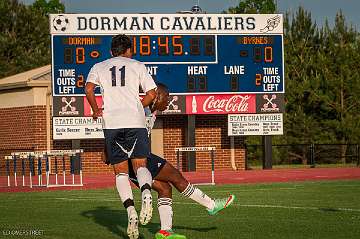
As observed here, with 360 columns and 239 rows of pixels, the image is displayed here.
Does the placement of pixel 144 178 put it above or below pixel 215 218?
above

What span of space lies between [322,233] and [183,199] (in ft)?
26.4

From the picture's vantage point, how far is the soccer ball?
3528 centimetres

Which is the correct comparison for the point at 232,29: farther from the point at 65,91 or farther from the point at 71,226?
the point at 71,226

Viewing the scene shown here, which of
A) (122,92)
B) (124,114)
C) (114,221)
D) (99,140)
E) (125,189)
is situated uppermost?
(122,92)

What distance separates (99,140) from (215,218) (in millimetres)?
27929

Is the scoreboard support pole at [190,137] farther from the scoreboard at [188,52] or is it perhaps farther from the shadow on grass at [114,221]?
the shadow on grass at [114,221]

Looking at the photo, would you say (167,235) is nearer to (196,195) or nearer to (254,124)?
(196,195)

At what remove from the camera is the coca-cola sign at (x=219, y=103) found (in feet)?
123

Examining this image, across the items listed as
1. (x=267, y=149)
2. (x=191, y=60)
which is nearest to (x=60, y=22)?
(x=191, y=60)

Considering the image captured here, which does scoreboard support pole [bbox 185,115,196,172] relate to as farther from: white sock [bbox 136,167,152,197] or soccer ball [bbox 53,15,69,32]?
white sock [bbox 136,167,152,197]

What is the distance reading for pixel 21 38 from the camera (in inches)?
2744

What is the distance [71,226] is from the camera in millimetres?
12656

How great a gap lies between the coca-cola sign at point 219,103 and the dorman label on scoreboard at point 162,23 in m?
2.47

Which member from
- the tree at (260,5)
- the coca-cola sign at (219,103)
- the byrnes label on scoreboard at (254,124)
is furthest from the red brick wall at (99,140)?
the tree at (260,5)
